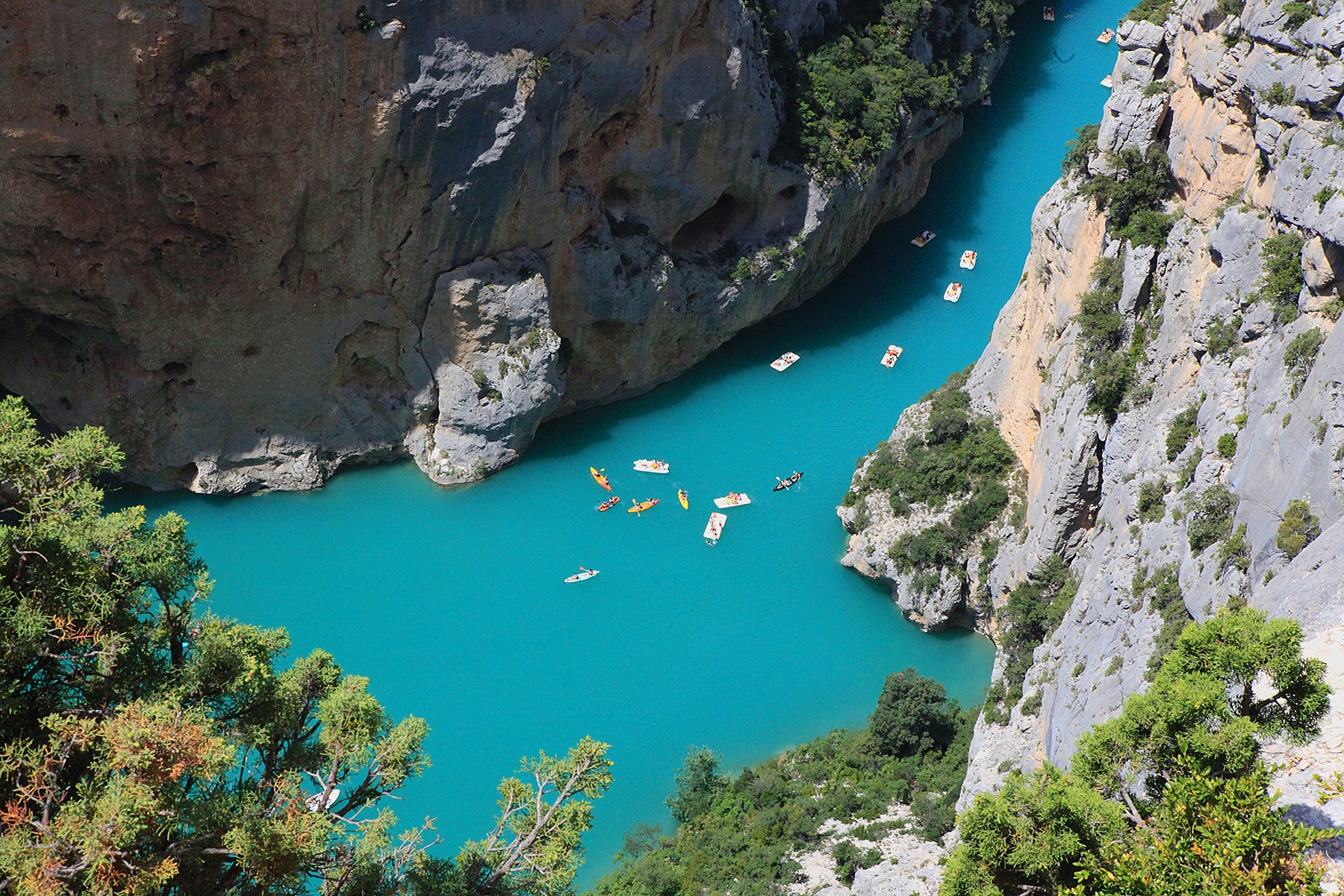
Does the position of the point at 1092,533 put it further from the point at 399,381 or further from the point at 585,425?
the point at 399,381

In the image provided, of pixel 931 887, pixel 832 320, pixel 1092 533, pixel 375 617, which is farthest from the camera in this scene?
Answer: pixel 832 320

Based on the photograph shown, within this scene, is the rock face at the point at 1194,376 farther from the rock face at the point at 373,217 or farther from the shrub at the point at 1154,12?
the rock face at the point at 373,217

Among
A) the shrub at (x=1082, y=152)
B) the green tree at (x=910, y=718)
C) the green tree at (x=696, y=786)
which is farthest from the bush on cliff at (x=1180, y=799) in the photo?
the shrub at (x=1082, y=152)

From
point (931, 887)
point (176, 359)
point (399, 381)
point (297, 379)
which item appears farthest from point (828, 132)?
point (931, 887)

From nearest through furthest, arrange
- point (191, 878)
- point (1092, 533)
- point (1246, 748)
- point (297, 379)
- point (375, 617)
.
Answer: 1. point (1246, 748)
2. point (191, 878)
3. point (1092, 533)
4. point (375, 617)
5. point (297, 379)

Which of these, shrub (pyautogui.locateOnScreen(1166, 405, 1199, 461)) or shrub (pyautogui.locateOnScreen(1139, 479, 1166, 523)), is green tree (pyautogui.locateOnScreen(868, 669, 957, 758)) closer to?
shrub (pyautogui.locateOnScreen(1139, 479, 1166, 523))
